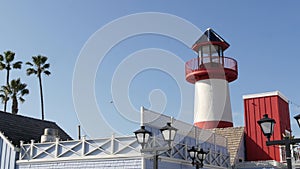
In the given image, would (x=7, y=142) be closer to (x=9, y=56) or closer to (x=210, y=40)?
(x=210, y=40)

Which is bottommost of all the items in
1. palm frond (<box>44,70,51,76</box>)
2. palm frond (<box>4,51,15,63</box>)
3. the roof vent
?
the roof vent

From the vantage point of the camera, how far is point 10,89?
113ft

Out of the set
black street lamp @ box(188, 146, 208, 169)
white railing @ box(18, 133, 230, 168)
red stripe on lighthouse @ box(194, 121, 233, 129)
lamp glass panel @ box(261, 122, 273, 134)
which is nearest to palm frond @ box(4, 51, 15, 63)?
red stripe on lighthouse @ box(194, 121, 233, 129)

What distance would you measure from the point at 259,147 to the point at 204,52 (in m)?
6.01

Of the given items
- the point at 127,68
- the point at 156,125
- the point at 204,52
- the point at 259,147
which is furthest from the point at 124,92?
the point at 204,52

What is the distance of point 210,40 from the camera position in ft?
71.8

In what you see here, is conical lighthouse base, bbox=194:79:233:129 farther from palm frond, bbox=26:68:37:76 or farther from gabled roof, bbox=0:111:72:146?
palm frond, bbox=26:68:37:76

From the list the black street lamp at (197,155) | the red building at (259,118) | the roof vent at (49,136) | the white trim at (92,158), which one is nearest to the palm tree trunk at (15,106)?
the roof vent at (49,136)

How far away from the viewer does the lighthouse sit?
69.5 feet

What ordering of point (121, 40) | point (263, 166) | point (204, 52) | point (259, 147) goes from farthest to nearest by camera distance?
point (204, 52), point (259, 147), point (263, 166), point (121, 40)

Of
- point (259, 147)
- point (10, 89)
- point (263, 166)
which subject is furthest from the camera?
point (10, 89)

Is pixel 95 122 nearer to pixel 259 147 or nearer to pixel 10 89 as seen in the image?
pixel 259 147

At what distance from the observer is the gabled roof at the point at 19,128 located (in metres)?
16.3

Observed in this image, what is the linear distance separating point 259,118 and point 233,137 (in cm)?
156
